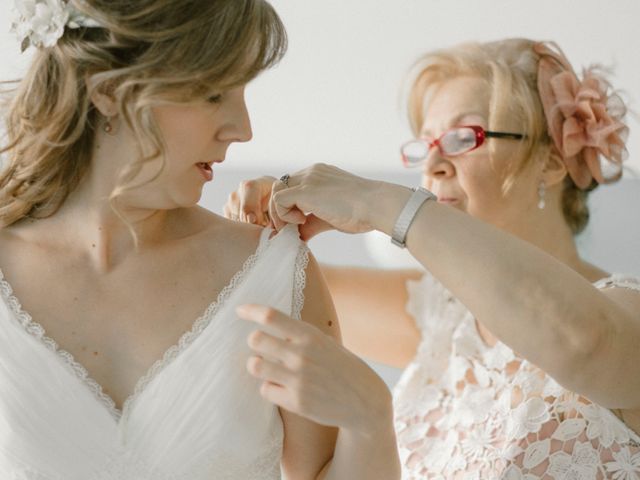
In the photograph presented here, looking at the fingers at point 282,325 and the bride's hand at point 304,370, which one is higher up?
the fingers at point 282,325

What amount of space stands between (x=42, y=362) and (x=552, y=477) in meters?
0.85

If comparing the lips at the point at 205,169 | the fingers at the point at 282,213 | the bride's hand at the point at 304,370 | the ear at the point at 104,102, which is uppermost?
the ear at the point at 104,102

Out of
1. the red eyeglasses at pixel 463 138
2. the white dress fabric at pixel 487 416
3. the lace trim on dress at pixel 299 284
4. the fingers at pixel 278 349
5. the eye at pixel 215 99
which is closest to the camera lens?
the fingers at pixel 278 349

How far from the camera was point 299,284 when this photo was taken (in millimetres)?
1521

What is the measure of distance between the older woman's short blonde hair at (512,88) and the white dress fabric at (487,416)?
275 mm

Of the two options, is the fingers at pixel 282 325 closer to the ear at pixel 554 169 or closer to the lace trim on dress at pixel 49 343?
the lace trim on dress at pixel 49 343

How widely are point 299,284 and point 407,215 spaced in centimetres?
20

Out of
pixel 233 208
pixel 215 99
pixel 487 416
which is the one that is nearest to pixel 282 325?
pixel 215 99

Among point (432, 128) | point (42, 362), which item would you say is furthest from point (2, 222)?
point (432, 128)

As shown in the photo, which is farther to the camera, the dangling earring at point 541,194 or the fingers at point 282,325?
the dangling earring at point 541,194

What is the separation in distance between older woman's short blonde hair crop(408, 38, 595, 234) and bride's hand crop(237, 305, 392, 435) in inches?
28.9

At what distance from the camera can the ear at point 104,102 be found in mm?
1409

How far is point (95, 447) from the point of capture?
4.71 ft

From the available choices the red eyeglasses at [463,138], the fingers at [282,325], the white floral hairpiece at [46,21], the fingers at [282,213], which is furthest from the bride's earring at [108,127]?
the red eyeglasses at [463,138]
